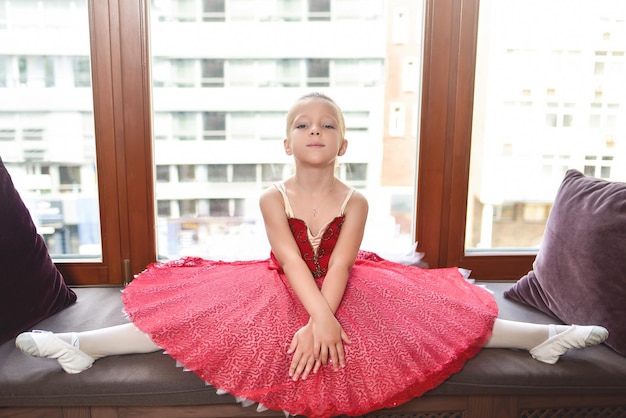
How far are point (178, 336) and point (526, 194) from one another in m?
1.35

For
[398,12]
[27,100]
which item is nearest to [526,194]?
[398,12]

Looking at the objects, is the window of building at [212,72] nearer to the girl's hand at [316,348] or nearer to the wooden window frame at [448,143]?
the wooden window frame at [448,143]

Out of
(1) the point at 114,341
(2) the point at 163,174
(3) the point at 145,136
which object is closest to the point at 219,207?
(2) the point at 163,174

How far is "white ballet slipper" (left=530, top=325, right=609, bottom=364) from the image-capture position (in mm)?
1133

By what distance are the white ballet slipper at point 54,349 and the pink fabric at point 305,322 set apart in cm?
14

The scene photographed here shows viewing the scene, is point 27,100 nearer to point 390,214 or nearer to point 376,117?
point 376,117

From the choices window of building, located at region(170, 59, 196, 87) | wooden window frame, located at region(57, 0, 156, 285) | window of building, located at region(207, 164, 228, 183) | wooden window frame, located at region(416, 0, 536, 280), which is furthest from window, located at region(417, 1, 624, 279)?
wooden window frame, located at region(57, 0, 156, 285)

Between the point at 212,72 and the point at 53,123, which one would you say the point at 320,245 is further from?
the point at 53,123

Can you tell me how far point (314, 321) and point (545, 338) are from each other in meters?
0.59

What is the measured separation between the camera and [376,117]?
1.71 metres

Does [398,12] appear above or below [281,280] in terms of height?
above

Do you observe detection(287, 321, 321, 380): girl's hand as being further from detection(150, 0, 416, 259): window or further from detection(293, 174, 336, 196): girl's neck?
detection(150, 0, 416, 259): window

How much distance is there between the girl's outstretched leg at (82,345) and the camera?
1062 millimetres

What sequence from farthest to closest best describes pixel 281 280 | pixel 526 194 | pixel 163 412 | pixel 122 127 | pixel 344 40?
pixel 526 194, pixel 344 40, pixel 122 127, pixel 281 280, pixel 163 412
